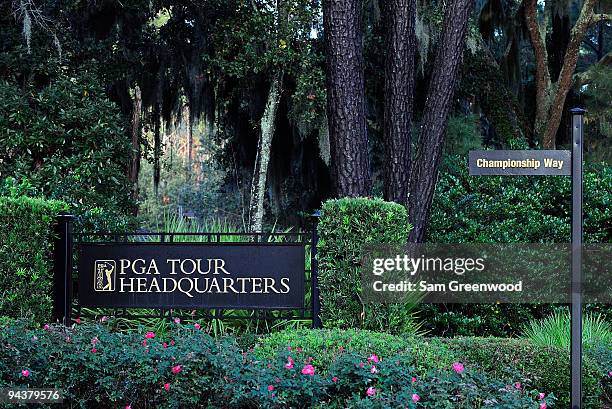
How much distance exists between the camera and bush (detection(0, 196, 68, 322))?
19.4 feet

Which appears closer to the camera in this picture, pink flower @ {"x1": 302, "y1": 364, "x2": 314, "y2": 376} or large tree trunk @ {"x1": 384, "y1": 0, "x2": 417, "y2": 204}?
pink flower @ {"x1": 302, "y1": 364, "x2": 314, "y2": 376}

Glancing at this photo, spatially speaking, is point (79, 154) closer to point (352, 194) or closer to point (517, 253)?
point (352, 194)

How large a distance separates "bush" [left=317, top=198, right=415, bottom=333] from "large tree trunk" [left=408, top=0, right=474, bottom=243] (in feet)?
4.80

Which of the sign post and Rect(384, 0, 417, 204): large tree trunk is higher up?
Rect(384, 0, 417, 204): large tree trunk

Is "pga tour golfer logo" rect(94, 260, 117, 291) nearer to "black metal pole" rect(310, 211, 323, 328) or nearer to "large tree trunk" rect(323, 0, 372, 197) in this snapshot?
"black metal pole" rect(310, 211, 323, 328)

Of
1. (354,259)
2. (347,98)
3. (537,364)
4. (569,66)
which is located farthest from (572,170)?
(569,66)

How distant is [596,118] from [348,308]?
1013 centimetres

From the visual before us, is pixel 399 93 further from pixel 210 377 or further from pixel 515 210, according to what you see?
pixel 210 377

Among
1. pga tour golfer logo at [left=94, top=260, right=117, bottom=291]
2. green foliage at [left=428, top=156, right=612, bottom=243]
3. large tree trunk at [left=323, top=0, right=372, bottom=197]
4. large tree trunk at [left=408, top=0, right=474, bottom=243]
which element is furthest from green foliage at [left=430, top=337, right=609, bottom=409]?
pga tour golfer logo at [left=94, top=260, right=117, bottom=291]

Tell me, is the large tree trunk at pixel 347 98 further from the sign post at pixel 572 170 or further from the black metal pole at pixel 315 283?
the sign post at pixel 572 170

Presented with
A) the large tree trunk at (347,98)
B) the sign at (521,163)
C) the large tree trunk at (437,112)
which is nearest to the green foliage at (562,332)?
the large tree trunk at (437,112)

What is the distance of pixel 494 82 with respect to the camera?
12.8 meters

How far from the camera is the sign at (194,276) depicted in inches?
241

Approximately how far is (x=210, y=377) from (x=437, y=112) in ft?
13.5
